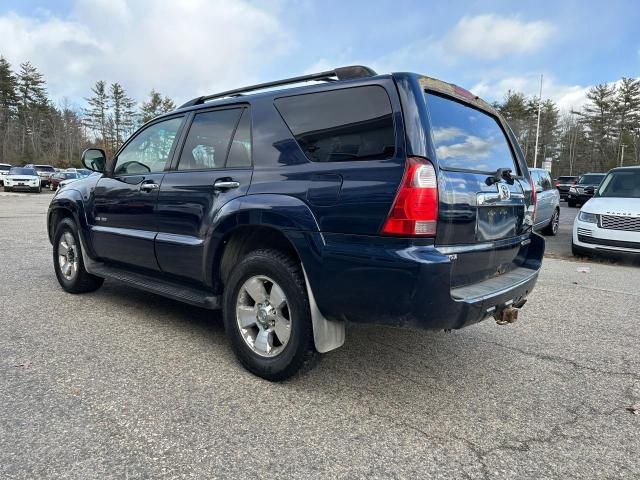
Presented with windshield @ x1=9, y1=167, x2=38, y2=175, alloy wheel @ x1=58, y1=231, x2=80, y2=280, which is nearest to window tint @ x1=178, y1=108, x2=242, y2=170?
alloy wheel @ x1=58, y1=231, x2=80, y2=280

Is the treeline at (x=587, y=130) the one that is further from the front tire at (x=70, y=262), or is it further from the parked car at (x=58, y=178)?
the front tire at (x=70, y=262)

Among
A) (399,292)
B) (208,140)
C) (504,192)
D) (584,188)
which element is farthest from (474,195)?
(584,188)

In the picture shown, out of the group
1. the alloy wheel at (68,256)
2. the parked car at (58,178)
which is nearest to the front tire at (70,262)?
the alloy wheel at (68,256)

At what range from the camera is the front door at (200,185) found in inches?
129

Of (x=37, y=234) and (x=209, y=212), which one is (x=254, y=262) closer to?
(x=209, y=212)

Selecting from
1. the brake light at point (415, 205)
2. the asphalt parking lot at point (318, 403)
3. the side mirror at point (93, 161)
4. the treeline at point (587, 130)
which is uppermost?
the treeline at point (587, 130)

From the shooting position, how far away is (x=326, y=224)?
8.62 ft

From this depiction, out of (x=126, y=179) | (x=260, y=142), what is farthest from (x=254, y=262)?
(x=126, y=179)

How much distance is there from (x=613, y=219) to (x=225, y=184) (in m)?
7.47

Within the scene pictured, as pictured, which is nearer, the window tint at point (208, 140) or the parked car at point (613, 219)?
the window tint at point (208, 140)

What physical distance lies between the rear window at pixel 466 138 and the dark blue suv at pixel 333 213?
13 mm

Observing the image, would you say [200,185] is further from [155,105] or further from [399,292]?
[155,105]

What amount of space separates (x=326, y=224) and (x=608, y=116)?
64.3 metres

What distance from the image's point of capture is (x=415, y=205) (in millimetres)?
2395
